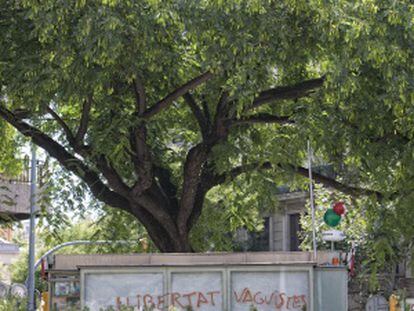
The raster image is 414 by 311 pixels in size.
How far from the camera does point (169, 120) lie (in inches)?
722

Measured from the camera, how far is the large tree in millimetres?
12188

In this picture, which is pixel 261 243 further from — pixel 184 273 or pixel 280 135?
pixel 184 273

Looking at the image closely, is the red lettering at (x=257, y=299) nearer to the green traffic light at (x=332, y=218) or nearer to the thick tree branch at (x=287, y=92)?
the green traffic light at (x=332, y=218)

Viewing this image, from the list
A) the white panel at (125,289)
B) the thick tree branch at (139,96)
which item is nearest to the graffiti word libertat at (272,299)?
the white panel at (125,289)

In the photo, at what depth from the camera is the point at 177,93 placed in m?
14.8

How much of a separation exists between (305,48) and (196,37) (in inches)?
66.8

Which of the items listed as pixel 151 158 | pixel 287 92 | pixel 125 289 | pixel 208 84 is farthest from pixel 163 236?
pixel 125 289

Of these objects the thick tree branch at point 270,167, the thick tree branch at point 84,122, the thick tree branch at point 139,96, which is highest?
the thick tree branch at point 139,96

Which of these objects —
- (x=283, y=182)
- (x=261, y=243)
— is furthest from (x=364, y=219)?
(x=261, y=243)

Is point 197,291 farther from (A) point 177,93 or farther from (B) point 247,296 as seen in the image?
(A) point 177,93

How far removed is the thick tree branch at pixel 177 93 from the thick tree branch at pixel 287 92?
3.52 ft

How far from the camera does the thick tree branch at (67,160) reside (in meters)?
15.8

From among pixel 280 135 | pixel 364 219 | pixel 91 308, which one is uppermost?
pixel 280 135

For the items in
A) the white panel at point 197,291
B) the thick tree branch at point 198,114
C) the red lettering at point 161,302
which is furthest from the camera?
the thick tree branch at point 198,114
